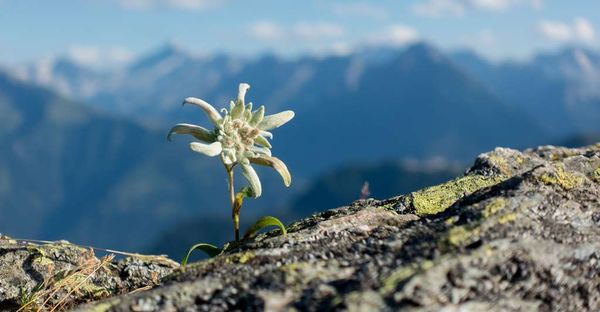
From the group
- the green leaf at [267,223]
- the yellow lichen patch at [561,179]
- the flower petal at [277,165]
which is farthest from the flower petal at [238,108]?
the yellow lichen patch at [561,179]

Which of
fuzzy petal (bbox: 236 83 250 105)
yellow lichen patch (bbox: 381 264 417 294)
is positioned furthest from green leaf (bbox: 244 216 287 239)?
yellow lichen patch (bbox: 381 264 417 294)

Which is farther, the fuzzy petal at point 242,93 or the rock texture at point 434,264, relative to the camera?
the fuzzy petal at point 242,93

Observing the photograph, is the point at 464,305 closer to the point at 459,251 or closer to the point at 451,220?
the point at 459,251

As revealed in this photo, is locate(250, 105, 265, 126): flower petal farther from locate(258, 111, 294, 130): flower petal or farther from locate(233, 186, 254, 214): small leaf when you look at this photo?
locate(233, 186, 254, 214): small leaf

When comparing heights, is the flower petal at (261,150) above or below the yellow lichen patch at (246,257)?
above

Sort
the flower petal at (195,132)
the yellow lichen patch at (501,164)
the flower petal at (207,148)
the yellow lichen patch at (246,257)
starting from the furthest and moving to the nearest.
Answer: the yellow lichen patch at (501,164) → the flower petal at (195,132) → the flower petal at (207,148) → the yellow lichen patch at (246,257)

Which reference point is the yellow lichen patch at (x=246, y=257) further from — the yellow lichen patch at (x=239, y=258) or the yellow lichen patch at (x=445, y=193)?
the yellow lichen patch at (x=445, y=193)

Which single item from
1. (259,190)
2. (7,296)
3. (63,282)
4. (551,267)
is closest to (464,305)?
(551,267)
